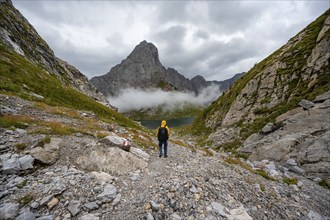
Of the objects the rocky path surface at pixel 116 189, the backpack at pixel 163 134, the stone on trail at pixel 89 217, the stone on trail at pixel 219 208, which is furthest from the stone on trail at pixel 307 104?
the stone on trail at pixel 89 217

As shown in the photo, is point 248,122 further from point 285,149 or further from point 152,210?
point 152,210

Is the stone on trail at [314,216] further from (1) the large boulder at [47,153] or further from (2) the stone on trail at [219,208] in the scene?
(1) the large boulder at [47,153]

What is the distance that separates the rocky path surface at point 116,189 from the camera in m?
5.87

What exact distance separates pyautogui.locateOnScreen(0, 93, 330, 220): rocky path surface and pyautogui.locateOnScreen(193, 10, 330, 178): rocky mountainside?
6.22 meters

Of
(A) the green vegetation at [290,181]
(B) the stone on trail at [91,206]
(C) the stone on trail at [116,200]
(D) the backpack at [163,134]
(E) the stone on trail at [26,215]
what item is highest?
(D) the backpack at [163,134]

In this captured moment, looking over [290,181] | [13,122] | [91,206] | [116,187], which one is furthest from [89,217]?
[290,181]

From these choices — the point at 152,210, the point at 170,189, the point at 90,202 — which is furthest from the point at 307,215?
the point at 90,202

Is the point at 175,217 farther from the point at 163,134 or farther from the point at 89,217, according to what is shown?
the point at 163,134

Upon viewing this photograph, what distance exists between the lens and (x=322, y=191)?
37.3ft

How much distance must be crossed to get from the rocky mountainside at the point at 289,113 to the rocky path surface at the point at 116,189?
622cm

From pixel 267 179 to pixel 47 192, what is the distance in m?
14.1

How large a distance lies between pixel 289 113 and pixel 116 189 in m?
26.4

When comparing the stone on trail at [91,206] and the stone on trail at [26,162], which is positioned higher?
the stone on trail at [26,162]

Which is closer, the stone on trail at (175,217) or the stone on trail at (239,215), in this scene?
the stone on trail at (175,217)
